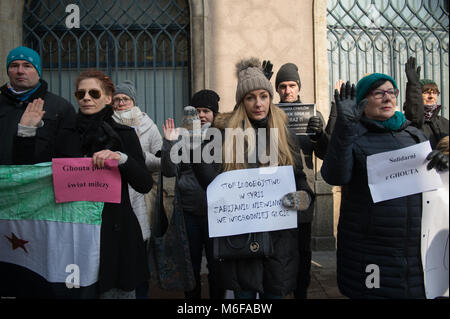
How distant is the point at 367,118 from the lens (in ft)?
7.39

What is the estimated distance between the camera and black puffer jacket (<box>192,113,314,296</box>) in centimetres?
222

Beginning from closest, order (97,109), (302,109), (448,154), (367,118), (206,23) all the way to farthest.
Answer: (448,154) → (367,118) → (97,109) → (302,109) → (206,23)

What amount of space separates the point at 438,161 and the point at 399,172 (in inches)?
8.2

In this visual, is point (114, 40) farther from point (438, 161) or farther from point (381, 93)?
point (438, 161)

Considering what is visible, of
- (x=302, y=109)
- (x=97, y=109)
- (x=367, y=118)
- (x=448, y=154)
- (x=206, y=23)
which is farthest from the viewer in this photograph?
(x=206, y=23)

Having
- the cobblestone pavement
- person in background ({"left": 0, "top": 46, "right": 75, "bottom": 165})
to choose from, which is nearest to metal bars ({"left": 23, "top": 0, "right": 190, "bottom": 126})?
the cobblestone pavement

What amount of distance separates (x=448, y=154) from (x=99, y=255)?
2094mm

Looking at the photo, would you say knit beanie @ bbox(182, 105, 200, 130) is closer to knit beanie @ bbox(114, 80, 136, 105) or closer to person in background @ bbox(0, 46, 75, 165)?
person in background @ bbox(0, 46, 75, 165)

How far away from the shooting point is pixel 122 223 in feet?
7.86

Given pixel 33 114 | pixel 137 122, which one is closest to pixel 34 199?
pixel 33 114

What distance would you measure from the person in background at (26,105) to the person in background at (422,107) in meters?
2.30

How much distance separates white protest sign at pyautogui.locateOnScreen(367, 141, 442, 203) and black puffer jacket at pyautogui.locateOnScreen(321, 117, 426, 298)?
0.05 meters
